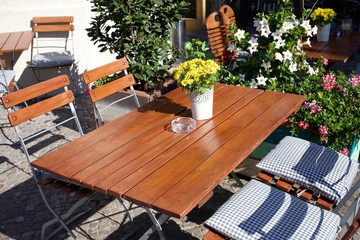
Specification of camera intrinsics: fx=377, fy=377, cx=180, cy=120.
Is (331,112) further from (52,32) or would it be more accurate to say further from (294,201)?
A: (52,32)

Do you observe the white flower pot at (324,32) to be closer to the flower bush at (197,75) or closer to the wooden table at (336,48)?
the wooden table at (336,48)

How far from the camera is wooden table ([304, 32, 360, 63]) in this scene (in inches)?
161

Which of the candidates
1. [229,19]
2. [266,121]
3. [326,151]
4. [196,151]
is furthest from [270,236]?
[229,19]

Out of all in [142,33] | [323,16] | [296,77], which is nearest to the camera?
[296,77]

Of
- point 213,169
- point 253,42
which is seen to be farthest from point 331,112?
point 213,169

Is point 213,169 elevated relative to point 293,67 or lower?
elevated

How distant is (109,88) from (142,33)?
1176mm

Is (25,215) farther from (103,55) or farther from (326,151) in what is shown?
(103,55)

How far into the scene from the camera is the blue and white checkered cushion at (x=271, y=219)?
6.18 feet

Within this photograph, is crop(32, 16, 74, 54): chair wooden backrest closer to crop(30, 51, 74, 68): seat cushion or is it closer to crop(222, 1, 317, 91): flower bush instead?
crop(30, 51, 74, 68): seat cushion

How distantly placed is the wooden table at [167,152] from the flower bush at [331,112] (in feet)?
1.48

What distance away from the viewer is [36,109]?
2.59m

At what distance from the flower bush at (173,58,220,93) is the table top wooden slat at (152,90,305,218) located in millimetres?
345

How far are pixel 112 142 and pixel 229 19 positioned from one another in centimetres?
390
